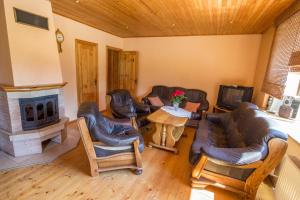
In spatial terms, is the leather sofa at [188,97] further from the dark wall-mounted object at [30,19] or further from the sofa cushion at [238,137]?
the dark wall-mounted object at [30,19]

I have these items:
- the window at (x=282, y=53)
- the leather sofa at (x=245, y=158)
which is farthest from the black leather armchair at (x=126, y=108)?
the window at (x=282, y=53)

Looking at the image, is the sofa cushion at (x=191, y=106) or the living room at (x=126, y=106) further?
the sofa cushion at (x=191, y=106)

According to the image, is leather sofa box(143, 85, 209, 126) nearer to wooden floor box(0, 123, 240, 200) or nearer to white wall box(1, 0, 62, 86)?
wooden floor box(0, 123, 240, 200)

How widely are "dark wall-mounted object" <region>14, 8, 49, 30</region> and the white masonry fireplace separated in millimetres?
985

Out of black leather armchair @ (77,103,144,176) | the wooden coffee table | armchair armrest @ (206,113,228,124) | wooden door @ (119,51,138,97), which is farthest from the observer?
wooden door @ (119,51,138,97)

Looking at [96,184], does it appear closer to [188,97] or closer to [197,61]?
[188,97]

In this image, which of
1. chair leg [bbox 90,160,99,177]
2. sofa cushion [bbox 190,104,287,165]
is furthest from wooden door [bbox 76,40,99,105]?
sofa cushion [bbox 190,104,287,165]

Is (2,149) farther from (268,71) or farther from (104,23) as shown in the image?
(268,71)

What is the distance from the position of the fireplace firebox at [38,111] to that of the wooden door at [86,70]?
1.26 meters

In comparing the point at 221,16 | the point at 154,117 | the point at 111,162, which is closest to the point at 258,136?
the point at 154,117

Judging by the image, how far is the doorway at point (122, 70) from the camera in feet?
18.4

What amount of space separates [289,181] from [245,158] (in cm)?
39

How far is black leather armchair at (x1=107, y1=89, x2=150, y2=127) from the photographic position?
3.49 metres

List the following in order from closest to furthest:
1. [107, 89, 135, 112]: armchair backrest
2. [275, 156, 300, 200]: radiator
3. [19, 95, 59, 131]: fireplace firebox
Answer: [275, 156, 300, 200]: radiator, [19, 95, 59, 131]: fireplace firebox, [107, 89, 135, 112]: armchair backrest
